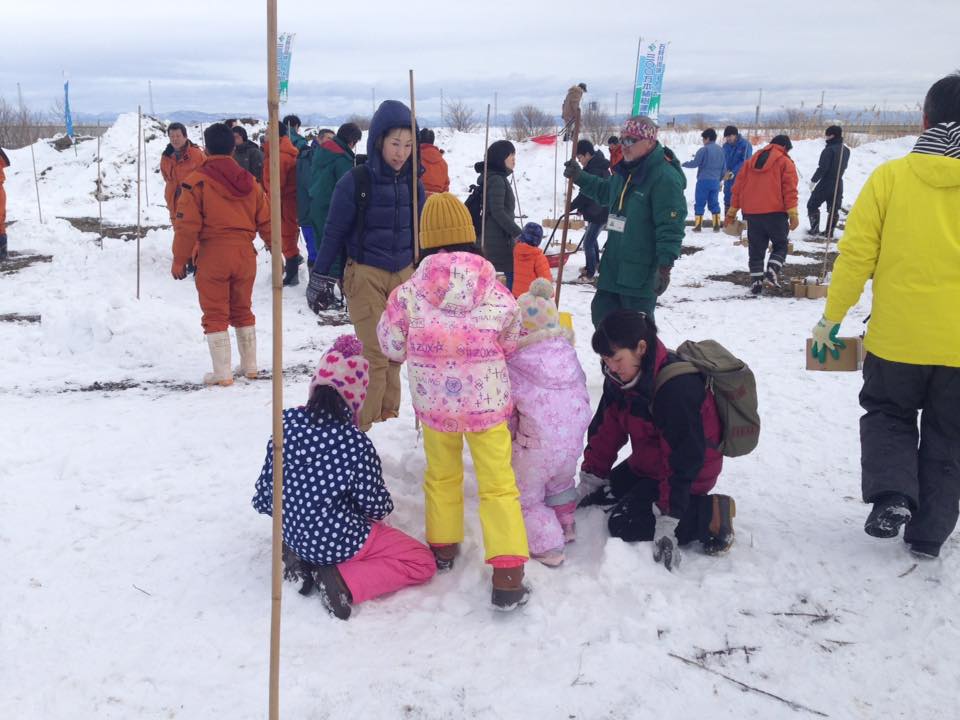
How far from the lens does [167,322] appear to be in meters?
6.57

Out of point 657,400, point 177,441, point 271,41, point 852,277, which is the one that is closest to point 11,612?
point 177,441

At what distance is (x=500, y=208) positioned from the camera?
616cm

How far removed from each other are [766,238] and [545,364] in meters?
6.60

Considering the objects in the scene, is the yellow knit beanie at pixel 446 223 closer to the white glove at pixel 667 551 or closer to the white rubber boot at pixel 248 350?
the white glove at pixel 667 551

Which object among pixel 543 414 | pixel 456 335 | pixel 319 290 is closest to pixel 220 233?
pixel 319 290

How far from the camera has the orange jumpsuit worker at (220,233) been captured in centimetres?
498

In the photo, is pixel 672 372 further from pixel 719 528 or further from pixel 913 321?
pixel 913 321

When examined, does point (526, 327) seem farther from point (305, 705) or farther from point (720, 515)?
point (305, 705)

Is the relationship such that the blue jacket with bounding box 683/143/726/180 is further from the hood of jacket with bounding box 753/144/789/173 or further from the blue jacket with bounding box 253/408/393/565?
the blue jacket with bounding box 253/408/393/565

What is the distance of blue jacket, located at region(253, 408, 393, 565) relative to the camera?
2.82 metres

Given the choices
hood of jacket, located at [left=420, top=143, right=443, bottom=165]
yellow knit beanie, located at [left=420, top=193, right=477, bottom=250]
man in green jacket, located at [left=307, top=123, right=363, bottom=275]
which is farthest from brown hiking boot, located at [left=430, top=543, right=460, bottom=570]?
hood of jacket, located at [left=420, top=143, right=443, bottom=165]

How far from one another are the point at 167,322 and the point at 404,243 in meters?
3.34

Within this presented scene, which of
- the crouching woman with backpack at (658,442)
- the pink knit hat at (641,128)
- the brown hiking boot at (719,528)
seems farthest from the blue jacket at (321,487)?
the pink knit hat at (641,128)

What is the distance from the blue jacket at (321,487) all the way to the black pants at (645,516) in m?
1.16
